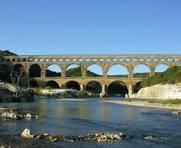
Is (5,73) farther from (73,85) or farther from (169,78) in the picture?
(169,78)

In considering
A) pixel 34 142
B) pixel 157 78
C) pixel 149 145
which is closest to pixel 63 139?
pixel 34 142

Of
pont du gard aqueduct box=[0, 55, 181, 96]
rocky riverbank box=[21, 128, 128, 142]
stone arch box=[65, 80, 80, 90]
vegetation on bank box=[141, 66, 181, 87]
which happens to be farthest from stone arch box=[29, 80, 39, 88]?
rocky riverbank box=[21, 128, 128, 142]

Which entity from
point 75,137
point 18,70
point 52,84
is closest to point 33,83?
point 52,84

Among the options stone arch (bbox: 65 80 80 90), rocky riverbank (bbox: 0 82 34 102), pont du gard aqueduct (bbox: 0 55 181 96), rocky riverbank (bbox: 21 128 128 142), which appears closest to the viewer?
rocky riverbank (bbox: 21 128 128 142)

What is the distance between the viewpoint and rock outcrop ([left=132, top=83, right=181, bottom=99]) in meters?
98.8

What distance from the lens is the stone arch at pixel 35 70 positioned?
178 metres

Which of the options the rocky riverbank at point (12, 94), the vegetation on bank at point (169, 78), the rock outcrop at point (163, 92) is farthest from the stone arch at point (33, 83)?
the rocky riverbank at point (12, 94)

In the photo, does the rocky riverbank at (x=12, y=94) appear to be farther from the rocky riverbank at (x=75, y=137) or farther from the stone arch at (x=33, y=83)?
the stone arch at (x=33, y=83)

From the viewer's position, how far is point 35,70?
183250 mm

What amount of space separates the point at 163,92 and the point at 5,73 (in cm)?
8286

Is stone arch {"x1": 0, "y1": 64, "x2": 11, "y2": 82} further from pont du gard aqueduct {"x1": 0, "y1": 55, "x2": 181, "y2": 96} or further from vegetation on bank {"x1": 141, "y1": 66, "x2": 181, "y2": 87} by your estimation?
vegetation on bank {"x1": 141, "y1": 66, "x2": 181, "y2": 87}

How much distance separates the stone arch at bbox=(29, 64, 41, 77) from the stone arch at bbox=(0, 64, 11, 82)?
935cm

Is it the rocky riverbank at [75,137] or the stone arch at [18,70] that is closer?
the rocky riverbank at [75,137]

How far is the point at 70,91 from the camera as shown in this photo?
496ft
